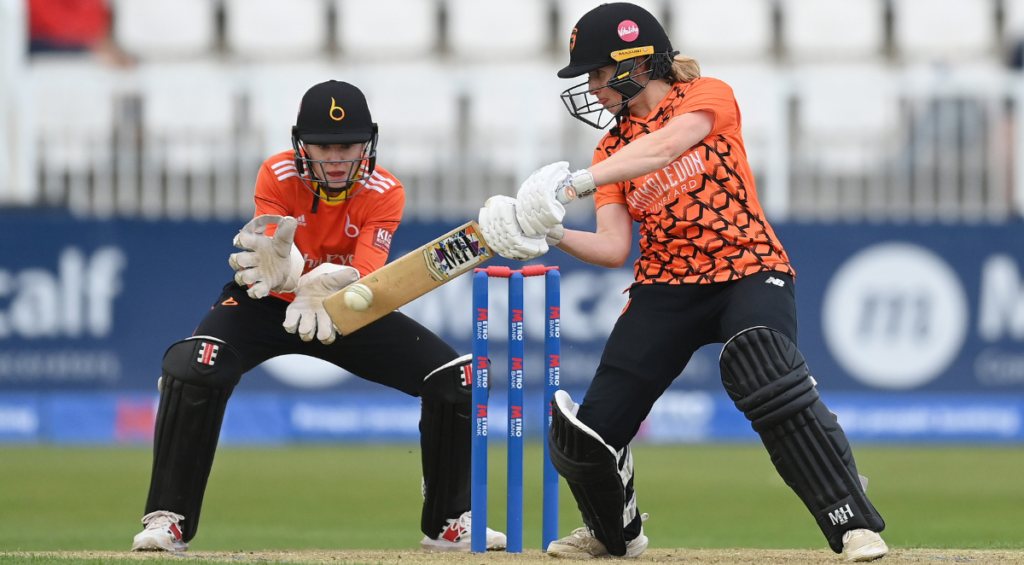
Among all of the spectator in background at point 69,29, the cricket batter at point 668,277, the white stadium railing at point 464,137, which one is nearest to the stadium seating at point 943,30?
the white stadium railing at point 464,137

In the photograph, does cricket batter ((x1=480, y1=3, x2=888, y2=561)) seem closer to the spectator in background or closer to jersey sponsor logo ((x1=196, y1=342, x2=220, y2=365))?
jersey sponsor logo ((x1=196, y1=342, x2=220, y2=365))

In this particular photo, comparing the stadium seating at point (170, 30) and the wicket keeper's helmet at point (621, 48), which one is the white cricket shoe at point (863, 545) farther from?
the stadium seating at point (170, 30)

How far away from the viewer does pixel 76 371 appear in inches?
431

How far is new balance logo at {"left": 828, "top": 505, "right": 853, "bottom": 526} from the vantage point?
398 centimetres

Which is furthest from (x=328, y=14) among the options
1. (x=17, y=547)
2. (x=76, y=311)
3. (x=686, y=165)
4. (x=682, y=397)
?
(x=686, y=165)

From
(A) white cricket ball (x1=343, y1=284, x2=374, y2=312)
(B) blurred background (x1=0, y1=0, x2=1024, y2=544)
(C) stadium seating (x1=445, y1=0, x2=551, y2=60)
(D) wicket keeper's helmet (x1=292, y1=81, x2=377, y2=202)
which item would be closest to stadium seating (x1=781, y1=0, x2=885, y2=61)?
(B) blurred background (x1=0, y1=0, x2=1024, y2=544)

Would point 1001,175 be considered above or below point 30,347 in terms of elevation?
above

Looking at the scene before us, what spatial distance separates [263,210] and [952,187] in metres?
8.80

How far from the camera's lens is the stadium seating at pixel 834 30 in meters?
15.1

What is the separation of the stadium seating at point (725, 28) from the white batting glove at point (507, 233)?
36.8ft

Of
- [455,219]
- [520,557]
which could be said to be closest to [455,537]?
[520,557]

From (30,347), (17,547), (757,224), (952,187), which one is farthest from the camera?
(952,187)

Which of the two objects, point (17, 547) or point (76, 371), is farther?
point (76, 371)

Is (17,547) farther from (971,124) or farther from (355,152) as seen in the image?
(971,124)
